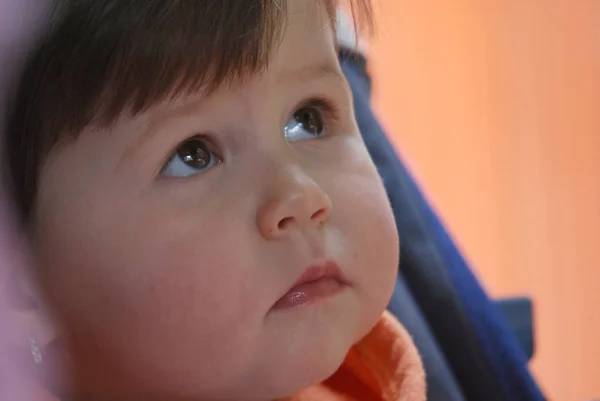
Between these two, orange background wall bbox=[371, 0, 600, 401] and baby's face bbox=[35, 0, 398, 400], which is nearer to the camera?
baby's face bbox=[35, 0, 398, 400]

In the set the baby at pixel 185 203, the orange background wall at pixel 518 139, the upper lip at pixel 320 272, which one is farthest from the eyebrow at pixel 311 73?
the orange background wall at pixel 518 139

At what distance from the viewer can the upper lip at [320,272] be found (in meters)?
0.44

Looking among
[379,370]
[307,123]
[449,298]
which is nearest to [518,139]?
[449,298]

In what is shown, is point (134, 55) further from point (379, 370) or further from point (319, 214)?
point (379, 370)

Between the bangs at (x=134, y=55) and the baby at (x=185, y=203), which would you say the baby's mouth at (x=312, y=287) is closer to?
the baby at (x=185, y=203)

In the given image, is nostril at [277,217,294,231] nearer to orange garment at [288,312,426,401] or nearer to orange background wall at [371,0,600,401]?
orange garment at [288,312,426,401]

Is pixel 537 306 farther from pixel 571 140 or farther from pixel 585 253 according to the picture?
pixel 571 140

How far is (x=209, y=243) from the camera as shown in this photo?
0.42m

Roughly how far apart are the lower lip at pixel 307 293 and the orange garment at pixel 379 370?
15 centimetres

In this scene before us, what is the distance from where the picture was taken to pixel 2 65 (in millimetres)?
391

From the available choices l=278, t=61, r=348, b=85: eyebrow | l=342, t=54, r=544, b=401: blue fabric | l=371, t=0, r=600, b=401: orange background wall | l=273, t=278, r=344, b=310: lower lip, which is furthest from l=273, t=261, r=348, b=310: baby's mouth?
l=371, t=0, r=600, b=401: orange background wall

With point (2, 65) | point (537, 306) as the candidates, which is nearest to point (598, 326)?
point (537, 306)

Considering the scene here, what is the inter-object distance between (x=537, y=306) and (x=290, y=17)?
1.14m

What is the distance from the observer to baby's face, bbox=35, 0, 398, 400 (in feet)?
1.37
